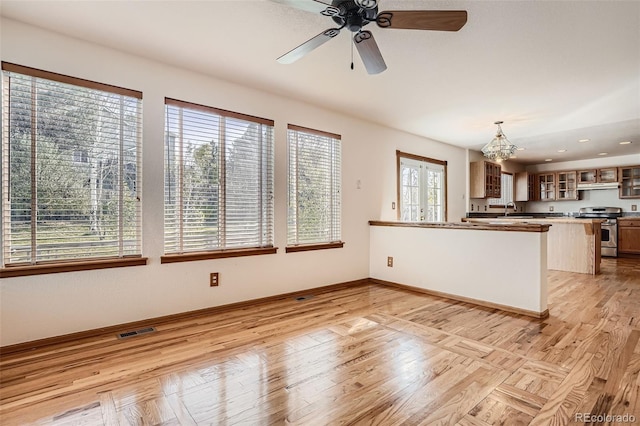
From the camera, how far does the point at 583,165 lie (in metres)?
7.92

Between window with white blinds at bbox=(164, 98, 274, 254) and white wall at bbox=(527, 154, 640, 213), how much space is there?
8.28m

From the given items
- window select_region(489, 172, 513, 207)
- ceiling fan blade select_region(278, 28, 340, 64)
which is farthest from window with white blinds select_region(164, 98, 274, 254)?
window select_region(489, 172, 513, 207)

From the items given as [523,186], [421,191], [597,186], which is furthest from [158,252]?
[597,186]

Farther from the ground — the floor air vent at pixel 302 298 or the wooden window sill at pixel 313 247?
the wooden window sill at pixel 313 247

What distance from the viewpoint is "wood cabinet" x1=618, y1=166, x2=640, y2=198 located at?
716 centimetres

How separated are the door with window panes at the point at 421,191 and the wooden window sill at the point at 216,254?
2.65 meters

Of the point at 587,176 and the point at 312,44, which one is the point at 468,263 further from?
the point at 587,176

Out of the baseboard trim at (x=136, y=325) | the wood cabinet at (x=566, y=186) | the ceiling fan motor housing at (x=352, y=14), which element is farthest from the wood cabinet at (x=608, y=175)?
the ceiling fan motor housing at (x=352, y=14)

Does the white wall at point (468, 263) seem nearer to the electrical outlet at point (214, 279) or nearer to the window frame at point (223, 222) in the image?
the window frame at point (223, 222)

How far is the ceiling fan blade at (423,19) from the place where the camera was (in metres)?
1.75

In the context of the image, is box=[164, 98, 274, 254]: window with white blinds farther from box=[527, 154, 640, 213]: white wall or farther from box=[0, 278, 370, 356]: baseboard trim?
box=[527, 154, 640, 213]: white wall

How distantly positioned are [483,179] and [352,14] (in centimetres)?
579

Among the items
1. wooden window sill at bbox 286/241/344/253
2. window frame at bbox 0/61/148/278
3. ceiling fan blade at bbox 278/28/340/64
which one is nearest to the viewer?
ceiling fan blade at bbox 278/28/340/64

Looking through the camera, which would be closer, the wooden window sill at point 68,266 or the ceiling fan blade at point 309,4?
the ceiling fan blade at point 309,4
